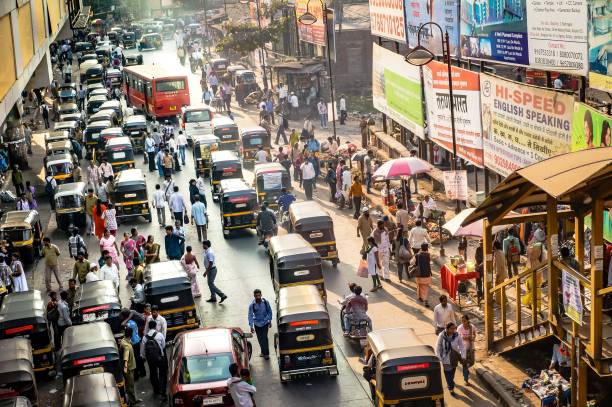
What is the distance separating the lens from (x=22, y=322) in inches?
945

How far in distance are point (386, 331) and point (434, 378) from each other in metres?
1.62

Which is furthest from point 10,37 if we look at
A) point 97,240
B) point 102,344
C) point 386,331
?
point 386,331

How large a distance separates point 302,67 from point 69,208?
2501 cm

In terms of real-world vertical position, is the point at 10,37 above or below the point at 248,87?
above

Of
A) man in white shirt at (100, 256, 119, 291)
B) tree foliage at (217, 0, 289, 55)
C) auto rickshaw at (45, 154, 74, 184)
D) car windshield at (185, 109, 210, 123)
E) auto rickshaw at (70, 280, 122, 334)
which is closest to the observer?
auto rickshaw at (70, 280, 122, 334)

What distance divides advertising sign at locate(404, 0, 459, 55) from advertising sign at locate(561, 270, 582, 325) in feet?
52.9

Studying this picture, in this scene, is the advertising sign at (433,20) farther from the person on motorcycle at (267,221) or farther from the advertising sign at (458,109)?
the person on motorcycle at (267,221)

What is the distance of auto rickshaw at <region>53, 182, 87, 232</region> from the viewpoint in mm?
37750

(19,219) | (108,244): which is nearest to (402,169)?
(108,244)

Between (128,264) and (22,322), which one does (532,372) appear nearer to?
(22,322)

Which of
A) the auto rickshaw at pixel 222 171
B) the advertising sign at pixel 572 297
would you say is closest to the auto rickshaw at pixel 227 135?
the auto rickshaw at pixel 222 171

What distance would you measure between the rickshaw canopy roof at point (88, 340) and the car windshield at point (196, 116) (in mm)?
31945

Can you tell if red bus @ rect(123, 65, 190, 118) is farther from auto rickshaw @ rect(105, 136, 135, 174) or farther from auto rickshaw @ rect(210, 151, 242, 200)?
auto rickshaw @ rect(210, 151, 242, 200)

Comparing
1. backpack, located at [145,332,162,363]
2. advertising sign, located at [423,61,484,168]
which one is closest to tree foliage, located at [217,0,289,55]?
advertising sign, located at [423,61,484,168]
